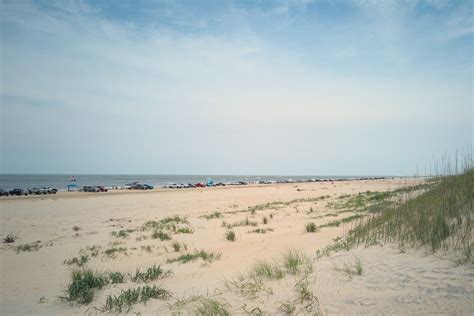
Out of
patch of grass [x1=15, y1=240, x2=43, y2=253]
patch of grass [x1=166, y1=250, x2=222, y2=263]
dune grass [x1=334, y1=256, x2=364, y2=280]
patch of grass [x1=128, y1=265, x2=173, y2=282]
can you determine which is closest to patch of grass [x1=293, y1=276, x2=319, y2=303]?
dune grass [x1=334, y1=256, x2=364, y2=280]

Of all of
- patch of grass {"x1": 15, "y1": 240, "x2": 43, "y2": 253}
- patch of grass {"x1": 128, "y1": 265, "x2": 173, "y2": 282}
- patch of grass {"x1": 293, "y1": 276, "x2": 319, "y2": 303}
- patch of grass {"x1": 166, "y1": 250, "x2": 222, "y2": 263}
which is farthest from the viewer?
patch of grass {"x1": 15, "y1": 240, "x2": 43, "y2": 253}

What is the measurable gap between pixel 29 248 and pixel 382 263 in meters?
12.0

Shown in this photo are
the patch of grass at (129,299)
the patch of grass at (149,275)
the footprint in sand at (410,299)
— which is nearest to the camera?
the footprint in sand at (410,299)

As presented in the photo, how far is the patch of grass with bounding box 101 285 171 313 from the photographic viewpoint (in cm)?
471

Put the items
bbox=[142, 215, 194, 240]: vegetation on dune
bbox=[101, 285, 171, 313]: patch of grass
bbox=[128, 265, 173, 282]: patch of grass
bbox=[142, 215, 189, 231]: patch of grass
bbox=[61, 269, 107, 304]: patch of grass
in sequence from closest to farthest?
bbox=[101, 285, 171, 313]: patch of grass
bbox=[61, 269, 107, 304]: patch of grass
bbox=[128, 265, 173, 282]: patch of grass
bbox=[142, 215, 194, 240]: vegetation on dune
bbox=[142, 215, 189, 231]: patch of grass

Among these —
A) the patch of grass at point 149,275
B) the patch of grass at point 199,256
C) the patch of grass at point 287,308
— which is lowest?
the patch of grass at point 199,256

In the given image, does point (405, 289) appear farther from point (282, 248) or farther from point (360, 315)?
Result: point (282, 248)

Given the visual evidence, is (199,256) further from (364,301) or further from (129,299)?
(364,301)

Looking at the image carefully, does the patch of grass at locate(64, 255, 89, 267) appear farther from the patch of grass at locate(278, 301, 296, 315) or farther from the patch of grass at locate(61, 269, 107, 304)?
the patch of grass at locate(278, 301, 296, 315)

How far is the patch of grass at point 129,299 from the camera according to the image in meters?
4.71

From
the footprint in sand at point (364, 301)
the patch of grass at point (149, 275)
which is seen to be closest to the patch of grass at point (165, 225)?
the patch of grass at point (149, 275)

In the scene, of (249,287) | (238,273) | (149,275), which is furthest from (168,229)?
(249,287)

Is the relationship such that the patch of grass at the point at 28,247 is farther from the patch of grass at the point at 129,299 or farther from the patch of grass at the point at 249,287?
the patch of grass at the point at 249,287

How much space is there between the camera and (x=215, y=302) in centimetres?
443
